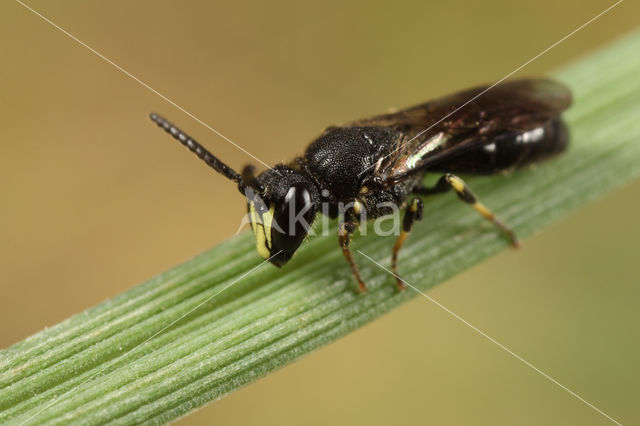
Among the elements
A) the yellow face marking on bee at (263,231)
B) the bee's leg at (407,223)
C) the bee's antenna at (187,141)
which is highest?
the bee's antenna at (187,141)

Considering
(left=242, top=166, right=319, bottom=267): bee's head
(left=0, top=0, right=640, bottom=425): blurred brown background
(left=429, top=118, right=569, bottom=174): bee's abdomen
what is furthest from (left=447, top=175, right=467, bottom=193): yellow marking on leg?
(left=0, top=0, right=640, bottom=425): blurred brown background

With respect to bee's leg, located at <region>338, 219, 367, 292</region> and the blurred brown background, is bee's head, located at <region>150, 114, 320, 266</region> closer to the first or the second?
bee's leg, located at <region>338, 219, 367, 292</region>

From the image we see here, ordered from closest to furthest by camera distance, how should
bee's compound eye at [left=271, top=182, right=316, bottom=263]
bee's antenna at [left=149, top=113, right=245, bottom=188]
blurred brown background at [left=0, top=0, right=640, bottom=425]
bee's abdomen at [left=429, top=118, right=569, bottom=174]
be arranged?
bee's antenna at [left=149, top=113, right=245, bottom=188], bee's compound eye at [left=271, top=182, right=316, bottom=263], bee's abdomen at [left=429, top=118, right=569, bottom=174], blurred brown background at [left=0, top=0, right=640, bottom=425]

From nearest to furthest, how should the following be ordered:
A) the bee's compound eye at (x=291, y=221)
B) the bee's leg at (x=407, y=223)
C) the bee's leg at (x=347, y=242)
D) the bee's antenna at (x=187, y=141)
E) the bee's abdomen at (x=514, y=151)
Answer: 1. the bee's antenna at (x=187, y=141)
2. the bee's compound eye at (x=291, y=221)
3. the bee's leg at (x=347, y=242)
4. the bee's leg at (x=407, y=223)
5. the bee's abdomen at (x=514, y=151)

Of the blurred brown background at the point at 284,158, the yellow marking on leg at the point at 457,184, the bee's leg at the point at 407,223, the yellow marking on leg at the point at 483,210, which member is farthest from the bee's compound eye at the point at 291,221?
the blurred brown background at the point at 284,158

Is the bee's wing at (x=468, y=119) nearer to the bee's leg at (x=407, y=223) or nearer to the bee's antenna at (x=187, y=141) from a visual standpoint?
the bee's leg at (x=407, y=223)

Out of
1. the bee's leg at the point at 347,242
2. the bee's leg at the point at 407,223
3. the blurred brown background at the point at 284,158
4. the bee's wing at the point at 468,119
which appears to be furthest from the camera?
the blurred brown background at the point at 284,158

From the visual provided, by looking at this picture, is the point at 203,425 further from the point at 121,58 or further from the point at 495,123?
the point at 121,58
